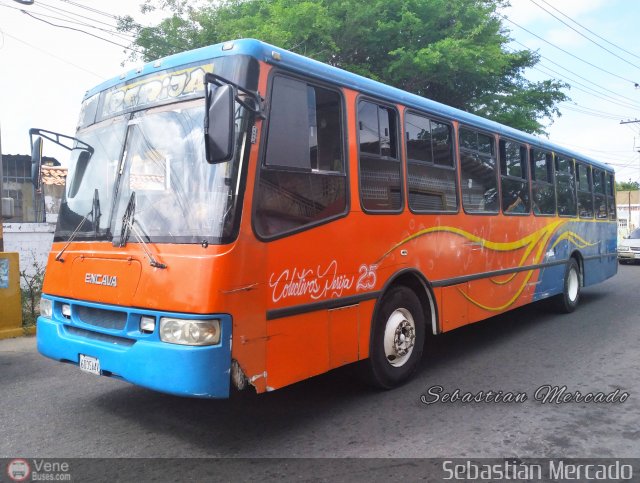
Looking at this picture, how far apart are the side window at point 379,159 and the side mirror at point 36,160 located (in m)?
2.84

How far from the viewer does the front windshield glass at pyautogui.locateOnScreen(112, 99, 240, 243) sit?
3518mm

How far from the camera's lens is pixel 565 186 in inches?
361

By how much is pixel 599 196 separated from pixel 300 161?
9.06 metres

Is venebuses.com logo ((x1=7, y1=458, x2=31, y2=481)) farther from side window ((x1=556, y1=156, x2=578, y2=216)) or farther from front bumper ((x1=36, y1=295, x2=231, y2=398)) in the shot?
side window ((x1=556, y1=156, x2=578, y2=216))

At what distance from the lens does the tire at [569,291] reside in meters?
9.02

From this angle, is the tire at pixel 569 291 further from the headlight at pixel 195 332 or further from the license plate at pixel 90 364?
the license plate at pixel 90 364

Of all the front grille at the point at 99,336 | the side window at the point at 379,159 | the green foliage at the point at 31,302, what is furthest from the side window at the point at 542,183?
the green foliage at the point at 31,302

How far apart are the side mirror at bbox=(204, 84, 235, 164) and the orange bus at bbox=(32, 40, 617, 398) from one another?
0.01m

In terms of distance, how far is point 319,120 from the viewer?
4281 millimetres

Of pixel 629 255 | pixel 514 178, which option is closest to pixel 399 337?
pixel 514 178

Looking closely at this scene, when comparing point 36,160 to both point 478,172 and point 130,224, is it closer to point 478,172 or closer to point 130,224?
point 130,224

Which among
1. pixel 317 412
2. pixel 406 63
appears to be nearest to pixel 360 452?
pixel 317 412

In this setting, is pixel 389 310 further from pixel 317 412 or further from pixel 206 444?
pixel 206 444

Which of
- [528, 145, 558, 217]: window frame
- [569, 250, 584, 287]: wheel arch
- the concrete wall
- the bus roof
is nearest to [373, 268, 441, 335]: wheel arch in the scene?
the bus roof
